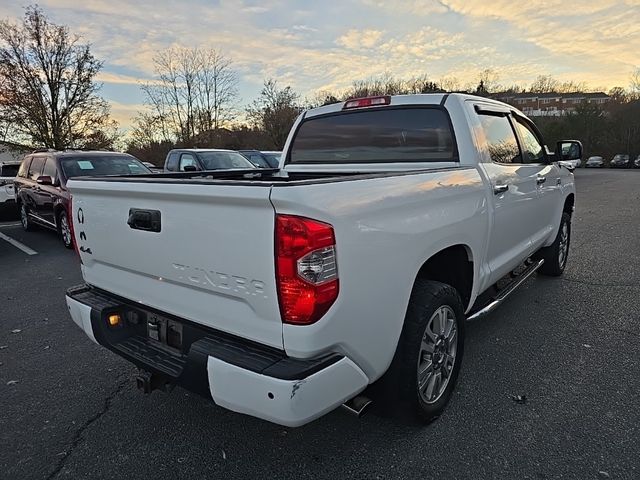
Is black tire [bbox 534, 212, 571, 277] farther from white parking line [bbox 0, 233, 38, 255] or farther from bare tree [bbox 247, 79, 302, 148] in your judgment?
bare tree [bbox 247, 79, 302, 148]

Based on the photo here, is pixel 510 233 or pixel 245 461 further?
pixel 510 233

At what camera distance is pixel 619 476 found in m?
2.18

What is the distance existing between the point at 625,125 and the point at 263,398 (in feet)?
208

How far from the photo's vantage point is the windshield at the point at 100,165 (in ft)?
25.3

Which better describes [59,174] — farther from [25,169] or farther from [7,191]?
[7,191]

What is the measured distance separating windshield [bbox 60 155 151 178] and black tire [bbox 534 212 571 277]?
22.1 feet

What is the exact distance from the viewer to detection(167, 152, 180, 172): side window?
38.6 feet

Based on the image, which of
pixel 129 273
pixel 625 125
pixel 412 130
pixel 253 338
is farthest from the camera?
pixel 625 125

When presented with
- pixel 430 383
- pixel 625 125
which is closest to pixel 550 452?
pixel 430 383

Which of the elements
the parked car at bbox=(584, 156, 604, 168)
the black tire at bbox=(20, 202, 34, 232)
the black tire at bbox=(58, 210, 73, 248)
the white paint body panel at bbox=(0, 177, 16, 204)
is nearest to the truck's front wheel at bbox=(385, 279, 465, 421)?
the black tire at bbox=(58, 210, 73, 248)

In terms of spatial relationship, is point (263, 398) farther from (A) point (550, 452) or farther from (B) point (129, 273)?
(A) point (550, 452)

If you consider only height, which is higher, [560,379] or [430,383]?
[430,383]

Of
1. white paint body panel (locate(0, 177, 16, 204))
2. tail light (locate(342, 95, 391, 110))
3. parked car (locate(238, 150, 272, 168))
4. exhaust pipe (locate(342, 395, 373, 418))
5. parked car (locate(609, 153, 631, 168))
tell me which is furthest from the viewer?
parked car (locate(609, 153, 631, 168))

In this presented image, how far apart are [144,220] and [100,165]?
670cm
